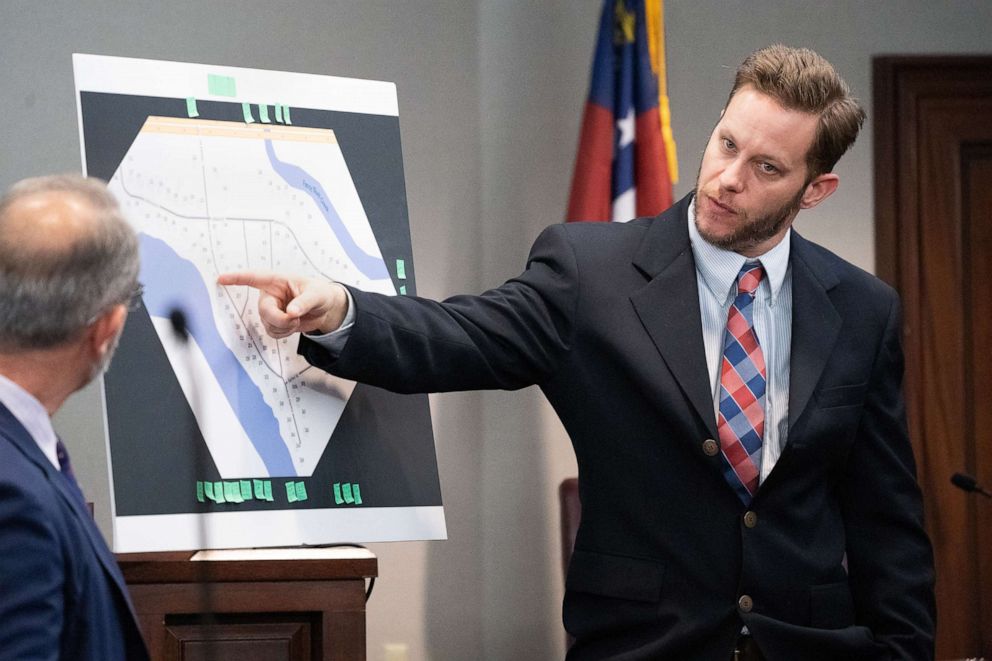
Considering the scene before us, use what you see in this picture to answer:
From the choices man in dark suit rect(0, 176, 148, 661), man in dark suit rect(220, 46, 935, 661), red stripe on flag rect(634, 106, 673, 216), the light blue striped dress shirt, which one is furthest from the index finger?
red stripe on flag rect(634, 106, 673, 216)

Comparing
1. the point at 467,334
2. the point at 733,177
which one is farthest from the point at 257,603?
the point at 733,177

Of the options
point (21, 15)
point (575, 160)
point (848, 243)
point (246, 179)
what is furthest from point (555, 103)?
point (246, 179)

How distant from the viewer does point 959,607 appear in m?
3.82

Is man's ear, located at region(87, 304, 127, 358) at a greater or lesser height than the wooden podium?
greater

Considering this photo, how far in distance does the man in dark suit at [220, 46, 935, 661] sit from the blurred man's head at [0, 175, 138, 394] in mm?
431

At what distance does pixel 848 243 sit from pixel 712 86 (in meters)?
0.66

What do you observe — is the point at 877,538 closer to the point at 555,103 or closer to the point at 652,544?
the point at 652,544

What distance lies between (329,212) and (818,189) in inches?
32.9

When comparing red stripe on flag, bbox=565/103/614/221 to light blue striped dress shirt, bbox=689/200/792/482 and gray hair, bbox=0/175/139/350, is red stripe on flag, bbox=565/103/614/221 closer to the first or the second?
light blue striped dress shirt, bbox=689/200/792/482

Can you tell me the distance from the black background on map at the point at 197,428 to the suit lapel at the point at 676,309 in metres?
0.40

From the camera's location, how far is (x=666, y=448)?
186cm

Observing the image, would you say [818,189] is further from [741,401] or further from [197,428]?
[197,428]

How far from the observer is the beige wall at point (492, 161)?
3.40 meters

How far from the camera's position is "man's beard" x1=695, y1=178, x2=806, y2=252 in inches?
76.7
